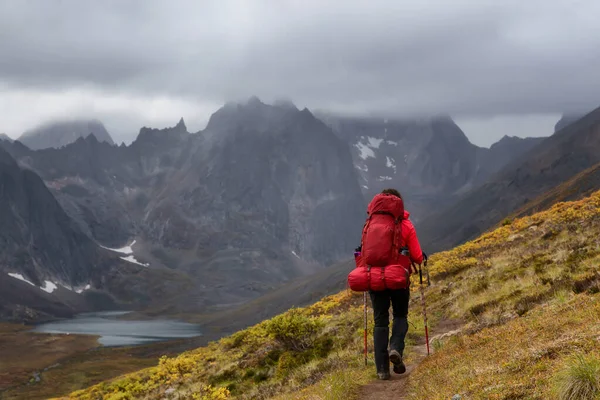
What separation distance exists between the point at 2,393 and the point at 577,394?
147 m

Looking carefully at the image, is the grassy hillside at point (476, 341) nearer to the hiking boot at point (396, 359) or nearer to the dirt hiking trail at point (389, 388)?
the dirt hiking trail at point (389, 388)

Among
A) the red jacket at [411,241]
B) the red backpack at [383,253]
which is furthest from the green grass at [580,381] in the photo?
the red jacket at [411,241]

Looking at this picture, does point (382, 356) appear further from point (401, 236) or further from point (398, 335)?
point (401, 236)

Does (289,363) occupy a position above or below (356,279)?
below

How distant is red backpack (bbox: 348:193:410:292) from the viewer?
10.3 meters

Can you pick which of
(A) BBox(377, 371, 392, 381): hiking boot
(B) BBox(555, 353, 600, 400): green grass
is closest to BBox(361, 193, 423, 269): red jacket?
(A) BBox(377, 371, 392, 381): hiking boot

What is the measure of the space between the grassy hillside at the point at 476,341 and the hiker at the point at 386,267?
2.19 ft

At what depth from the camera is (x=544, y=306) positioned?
11.9 metres

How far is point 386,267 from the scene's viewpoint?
34.1 feet

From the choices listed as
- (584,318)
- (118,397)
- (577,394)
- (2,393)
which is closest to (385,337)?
(584,318)

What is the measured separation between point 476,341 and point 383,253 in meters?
2.64

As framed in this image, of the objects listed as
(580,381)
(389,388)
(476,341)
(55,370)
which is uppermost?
(580,381)

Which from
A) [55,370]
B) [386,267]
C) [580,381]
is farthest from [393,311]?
[55,370]

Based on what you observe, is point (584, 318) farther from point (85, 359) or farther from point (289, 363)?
point (85, 359)
